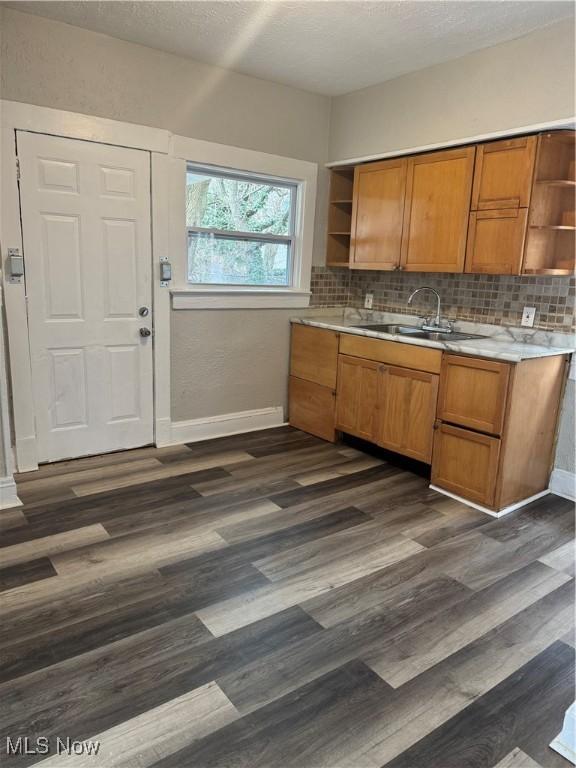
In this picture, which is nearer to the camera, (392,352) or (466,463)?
(466,463)

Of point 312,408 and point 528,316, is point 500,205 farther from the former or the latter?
point 312,408

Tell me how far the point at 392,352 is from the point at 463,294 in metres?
0.75

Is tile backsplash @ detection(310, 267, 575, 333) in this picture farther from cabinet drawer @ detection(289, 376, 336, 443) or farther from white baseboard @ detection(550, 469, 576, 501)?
white baseboard @ detection(550, 469, 576, 501)

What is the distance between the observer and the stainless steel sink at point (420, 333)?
3725 mm

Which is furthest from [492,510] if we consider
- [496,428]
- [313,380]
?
[313,380]

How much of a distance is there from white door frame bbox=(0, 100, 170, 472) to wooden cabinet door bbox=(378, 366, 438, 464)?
153cm

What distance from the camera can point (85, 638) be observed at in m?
1.96

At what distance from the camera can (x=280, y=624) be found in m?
2.07

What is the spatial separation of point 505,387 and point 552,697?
154 cm

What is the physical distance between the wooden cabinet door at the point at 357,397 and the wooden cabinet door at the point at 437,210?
0.77 m

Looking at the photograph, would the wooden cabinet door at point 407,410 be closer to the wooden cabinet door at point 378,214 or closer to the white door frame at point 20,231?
the wooden cabinet door at point 378,214

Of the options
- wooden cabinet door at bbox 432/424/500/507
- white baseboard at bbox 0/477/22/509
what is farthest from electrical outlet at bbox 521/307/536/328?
white baseboard at bbox 0/477/22/509

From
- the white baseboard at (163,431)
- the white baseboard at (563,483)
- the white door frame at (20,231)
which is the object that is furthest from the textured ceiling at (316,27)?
the white baseboard at (563,483)

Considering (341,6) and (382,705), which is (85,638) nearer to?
(382,705)
